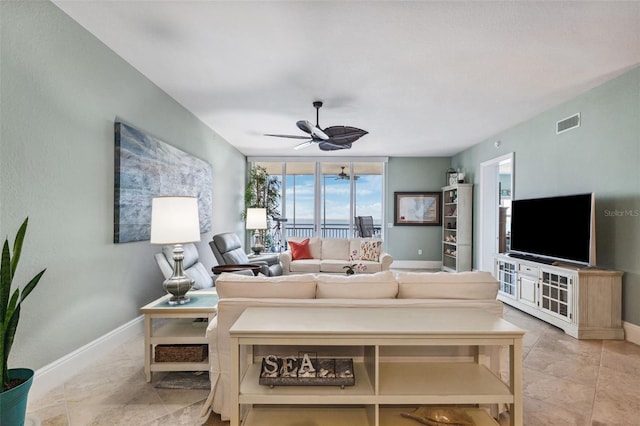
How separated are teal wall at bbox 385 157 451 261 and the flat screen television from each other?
128 inches

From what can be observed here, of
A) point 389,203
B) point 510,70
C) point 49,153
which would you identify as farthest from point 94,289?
Result: point 389,203

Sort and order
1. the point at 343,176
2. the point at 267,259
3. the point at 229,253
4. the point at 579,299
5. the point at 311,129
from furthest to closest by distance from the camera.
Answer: the point at 343,176
the point at 267,259
the point at 229,253
the point at 311,129
the point at 579,299

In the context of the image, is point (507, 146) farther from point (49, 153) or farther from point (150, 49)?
point (49, 153)

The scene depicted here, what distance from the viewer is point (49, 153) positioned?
2.29 meters

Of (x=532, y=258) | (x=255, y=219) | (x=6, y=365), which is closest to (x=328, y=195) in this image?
(x=255, y=219)

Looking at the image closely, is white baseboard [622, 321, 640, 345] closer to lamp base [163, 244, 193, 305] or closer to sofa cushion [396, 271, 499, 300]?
sofa cushion [396, 271, 499, 300]

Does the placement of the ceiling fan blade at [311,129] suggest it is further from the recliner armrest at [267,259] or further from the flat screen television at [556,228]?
the flat screen television at [556,228]

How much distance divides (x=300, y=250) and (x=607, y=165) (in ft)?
13.9

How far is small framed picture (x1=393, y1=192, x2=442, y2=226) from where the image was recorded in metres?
7.90

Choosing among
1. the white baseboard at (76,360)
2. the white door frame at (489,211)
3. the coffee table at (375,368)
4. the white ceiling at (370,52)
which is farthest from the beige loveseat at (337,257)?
the coffee table at (375,368)

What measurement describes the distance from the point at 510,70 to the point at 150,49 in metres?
3.34

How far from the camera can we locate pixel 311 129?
3.76 m

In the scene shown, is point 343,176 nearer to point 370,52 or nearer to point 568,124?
point 568,124

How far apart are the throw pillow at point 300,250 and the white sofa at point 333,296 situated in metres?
3.74
